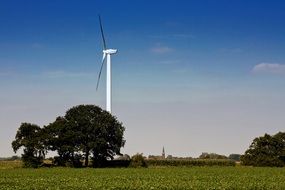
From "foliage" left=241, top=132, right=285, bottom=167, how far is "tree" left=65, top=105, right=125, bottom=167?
26.8m

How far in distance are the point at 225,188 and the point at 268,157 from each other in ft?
258

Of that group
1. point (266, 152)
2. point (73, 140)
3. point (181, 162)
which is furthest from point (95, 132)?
point (266, 152)

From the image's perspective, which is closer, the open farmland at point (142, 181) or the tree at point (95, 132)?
the open farmland at point (142, 181)

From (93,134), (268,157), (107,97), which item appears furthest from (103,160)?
(268,157)

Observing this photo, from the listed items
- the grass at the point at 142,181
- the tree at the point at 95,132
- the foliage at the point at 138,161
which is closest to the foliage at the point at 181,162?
the foliage at the point at 138,161

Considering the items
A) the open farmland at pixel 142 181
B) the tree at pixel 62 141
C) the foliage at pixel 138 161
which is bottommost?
the open farmland at pixel 142 181

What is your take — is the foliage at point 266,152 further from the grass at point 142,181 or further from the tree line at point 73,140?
the grass at point 142,181

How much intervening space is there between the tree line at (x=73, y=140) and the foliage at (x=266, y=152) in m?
26.9

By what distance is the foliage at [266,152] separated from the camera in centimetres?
11488

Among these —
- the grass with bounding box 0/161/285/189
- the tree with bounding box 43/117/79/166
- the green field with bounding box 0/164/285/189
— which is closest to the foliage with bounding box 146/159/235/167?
the tree with bounding box 43/117/79/166

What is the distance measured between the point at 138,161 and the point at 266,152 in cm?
2764

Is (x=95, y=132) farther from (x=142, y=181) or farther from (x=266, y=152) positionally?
(x=142, y=181)

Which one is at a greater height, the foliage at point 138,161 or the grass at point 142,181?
the foliage at point 138,161

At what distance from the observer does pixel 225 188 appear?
39406 millimetres
